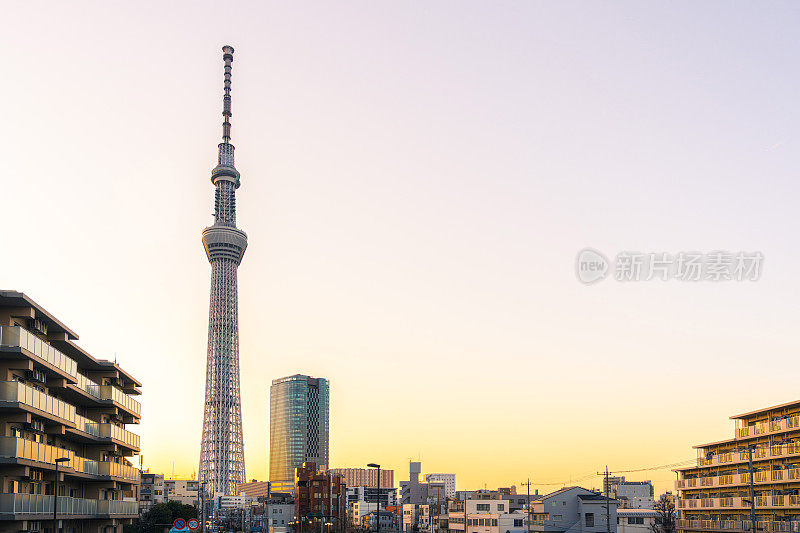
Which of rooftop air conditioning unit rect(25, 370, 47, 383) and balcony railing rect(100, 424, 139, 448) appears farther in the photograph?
balcony railing rect(100, 424, 139, 448)

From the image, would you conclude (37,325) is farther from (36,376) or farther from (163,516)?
(163,516)

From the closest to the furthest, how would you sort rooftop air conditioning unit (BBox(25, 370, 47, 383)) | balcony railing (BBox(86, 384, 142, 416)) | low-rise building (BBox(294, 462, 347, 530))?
rooftop air conditioning unit (BBox(25, 370, 47, 383)) < balcony railing (BBox(86, 384, 142, 416)) < low-rise building (BBox(294, 462, 347, 530))

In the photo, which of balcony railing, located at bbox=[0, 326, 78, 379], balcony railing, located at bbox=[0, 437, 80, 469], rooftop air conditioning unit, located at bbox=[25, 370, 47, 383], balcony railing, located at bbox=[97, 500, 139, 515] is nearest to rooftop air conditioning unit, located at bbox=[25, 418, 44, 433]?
balcony railing, located at bbox=[0, 437, 80, 469]

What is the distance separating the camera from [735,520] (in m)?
77.3

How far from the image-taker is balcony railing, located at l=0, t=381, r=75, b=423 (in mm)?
40812

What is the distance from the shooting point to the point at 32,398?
43219 mm

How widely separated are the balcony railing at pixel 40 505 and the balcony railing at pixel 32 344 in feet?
25.6

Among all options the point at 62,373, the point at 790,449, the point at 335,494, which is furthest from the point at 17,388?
the point at 335,494

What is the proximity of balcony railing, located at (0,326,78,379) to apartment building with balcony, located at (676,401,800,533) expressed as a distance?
52.1 metres

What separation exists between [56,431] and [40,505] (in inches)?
234

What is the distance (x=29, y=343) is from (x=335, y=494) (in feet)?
503

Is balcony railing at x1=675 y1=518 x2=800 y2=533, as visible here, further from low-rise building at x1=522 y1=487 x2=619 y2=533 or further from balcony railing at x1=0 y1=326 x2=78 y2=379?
balcony railing at x1=0 y1=326 x2=78 y2=379

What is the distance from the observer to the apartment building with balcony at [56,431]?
4184 centimetres

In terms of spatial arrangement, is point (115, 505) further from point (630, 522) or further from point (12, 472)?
point (630, 522)
